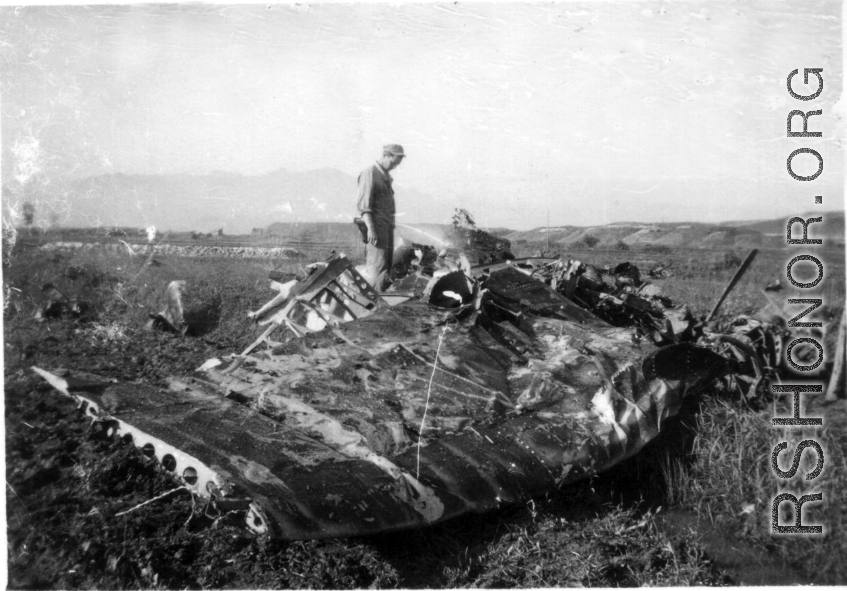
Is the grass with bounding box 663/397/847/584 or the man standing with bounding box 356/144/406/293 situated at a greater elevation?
the man standing with bounding box 356/144/406/293

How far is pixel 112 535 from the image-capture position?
3121 millimetres

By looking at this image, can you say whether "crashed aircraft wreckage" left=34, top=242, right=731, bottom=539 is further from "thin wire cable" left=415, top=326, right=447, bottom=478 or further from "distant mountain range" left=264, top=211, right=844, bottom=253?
"distant mountain range" left=264, top=211, right=844, bottom=253

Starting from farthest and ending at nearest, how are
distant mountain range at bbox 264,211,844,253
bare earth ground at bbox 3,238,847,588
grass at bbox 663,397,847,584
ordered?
distant mountain range at bbox 264,211,844,253 → grass at bbox 663,397,847,584 → bare earth ground at bbox 3,238,847,588

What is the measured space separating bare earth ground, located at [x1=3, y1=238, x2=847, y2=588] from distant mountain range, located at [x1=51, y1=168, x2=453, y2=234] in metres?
1.15

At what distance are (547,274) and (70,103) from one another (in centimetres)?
485

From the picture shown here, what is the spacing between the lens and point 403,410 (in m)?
3.49

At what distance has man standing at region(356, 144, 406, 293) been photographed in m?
6.46

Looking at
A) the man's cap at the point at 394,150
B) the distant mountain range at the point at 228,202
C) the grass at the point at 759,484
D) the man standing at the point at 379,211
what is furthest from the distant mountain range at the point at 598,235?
the grass at the point at 759,484

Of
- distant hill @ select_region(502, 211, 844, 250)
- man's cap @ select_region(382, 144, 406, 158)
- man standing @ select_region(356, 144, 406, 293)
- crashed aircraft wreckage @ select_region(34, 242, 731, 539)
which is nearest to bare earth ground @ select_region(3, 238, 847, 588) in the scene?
crashed aircraft wreckage @ select_region(34, 242, 731, 539)

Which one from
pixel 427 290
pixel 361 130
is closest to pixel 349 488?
pixel 427 290

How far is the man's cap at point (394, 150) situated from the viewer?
241 inches
